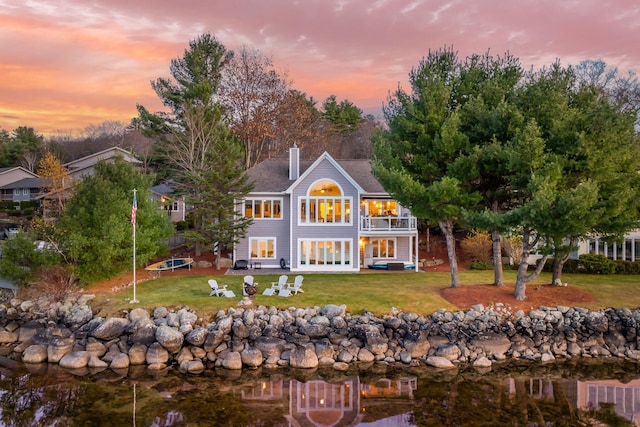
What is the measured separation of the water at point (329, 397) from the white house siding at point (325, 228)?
11.1 meters

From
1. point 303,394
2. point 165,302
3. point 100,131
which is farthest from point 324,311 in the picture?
point 100,131

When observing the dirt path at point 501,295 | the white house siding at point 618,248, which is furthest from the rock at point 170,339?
the white house siding at point 618,248

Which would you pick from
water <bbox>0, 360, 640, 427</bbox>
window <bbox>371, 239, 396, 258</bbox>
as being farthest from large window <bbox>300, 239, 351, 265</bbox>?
water <bbox>0, 360, 640, 427</bbox>

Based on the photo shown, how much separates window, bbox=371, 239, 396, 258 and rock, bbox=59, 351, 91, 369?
16.4m

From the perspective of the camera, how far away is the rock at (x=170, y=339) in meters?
14.7

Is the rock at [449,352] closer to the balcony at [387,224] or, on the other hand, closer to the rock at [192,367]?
the rock at [192,367]

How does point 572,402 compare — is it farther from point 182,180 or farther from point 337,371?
point 182,180

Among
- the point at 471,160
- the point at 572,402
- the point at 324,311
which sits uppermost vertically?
the point at 471,160

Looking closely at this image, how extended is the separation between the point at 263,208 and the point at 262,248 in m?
2.28

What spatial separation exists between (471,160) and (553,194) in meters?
3.27

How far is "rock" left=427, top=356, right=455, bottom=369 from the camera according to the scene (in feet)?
47.0

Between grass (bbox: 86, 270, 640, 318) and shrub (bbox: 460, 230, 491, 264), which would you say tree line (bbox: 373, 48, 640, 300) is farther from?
shrub (bbox: 460, 230, 491, 264)

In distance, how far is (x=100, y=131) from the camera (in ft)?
277

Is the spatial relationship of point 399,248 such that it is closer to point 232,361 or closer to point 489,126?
point 489,126
